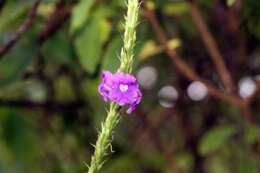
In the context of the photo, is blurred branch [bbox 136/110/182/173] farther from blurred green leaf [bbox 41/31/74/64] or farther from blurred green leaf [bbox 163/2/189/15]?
blurred green leaf [bbox 41/31/74/64]

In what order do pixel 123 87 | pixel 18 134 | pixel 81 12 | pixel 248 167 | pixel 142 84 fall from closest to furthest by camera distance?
pixel 123 87 < pixel 81 12 < pixel 248 167 < pixel 18 134 < pixel 142 84

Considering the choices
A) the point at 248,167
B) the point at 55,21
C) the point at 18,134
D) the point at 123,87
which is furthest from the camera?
the point at 18,134

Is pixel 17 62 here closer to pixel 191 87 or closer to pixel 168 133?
pixel 191 87

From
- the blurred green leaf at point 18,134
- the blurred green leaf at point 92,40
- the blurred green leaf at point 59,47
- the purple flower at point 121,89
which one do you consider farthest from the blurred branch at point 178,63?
the purple flower at point 121,89

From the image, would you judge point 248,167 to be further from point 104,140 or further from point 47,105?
point 104,140

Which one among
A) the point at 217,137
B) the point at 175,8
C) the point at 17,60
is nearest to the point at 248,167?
the point at 217,137

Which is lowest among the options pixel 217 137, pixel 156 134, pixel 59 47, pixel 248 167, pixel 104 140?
pixel 156 134

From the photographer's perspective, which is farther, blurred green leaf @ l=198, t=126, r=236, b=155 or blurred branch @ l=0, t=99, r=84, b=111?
blurred branch @ l=0, t=99, r=84, b=111

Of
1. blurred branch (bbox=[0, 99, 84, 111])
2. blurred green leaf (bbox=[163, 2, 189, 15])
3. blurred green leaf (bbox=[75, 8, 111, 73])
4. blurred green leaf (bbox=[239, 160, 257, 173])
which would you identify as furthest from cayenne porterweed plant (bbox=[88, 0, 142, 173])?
blurred branch (bbox=[0, 99, 84, 111])
